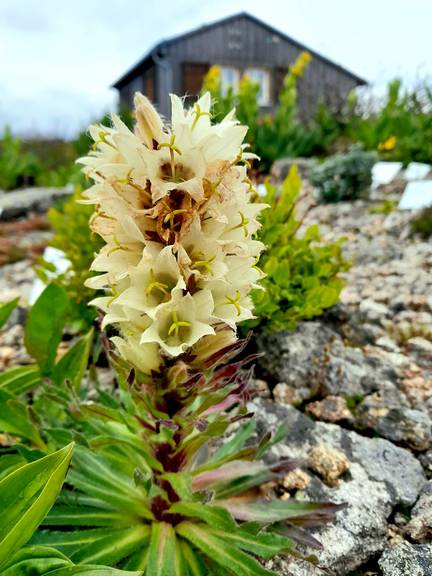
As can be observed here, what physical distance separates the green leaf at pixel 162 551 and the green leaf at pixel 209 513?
85mm

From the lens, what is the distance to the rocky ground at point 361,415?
2.04m

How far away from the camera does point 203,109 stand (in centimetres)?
142

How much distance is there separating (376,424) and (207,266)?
158cm

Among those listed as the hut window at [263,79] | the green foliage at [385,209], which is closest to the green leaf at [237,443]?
the green foliage at [385,209]

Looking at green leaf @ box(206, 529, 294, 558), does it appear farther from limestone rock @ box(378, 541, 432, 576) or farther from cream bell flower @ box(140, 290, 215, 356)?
cream bell flower @ box(140, 290, 215, 356)

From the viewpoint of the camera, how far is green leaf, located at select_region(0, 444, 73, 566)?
1.27m

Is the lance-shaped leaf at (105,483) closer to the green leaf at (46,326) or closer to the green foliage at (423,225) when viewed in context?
the green leaf at (46,326)

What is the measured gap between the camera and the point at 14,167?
16.0 m

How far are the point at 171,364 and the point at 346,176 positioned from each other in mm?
6522

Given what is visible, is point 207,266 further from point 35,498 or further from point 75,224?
point 75,224

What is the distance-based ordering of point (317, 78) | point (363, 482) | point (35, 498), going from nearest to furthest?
1. point (35, 498)
2. point (363, 482)
3. point (317, 78)

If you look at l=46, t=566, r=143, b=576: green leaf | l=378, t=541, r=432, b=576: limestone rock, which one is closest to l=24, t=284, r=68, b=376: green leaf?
l=46, t=566, r=143, b=576: green leaf

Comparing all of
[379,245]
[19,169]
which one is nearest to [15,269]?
[379,245]

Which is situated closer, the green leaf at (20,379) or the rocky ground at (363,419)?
the rocky ground at (363,419)
